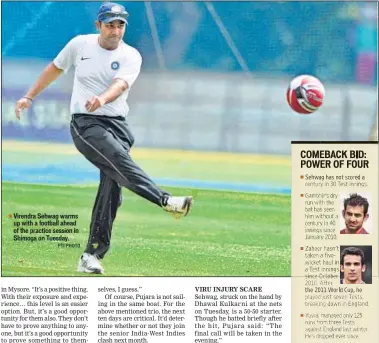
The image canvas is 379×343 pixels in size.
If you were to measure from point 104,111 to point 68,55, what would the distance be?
47 cm

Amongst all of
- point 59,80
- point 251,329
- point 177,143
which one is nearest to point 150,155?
point 177,143

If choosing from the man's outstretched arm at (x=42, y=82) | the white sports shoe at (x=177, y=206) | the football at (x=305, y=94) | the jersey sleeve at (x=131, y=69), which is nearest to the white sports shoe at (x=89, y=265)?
the white sports shoe at (x=177, y=206)

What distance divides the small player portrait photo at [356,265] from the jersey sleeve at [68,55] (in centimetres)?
233

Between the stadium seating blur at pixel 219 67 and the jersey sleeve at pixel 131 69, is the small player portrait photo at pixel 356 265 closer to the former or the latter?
the stadium seating blur at pixel 219 67

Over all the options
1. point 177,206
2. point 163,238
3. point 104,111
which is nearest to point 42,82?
point 104,111

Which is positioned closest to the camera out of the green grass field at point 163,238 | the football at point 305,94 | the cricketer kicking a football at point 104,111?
the cricketer kicking a football at point 104,111

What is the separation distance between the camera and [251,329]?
346 inches

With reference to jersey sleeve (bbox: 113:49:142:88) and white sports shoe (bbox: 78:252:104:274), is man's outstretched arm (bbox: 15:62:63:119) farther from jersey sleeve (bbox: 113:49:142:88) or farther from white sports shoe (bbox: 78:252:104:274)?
white sports shoe (bbox: 78:252:104:274)

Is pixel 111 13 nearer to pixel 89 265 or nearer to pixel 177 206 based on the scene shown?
pixel 177 206

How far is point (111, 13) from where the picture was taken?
8.74 meters

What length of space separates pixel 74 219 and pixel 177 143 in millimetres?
918

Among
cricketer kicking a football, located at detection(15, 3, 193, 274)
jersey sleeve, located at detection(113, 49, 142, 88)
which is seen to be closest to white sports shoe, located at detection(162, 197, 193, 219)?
cricketer kicking a football, located at detection(15, 3, 193, 274)

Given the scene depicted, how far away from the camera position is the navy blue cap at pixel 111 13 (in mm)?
8742

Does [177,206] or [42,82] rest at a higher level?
[42,82]
